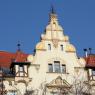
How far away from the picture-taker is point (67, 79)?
255 ft

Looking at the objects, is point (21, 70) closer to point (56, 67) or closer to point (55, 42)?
point (56, 67)

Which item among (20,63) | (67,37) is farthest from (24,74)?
(67,37)

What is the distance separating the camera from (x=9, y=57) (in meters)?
83.2

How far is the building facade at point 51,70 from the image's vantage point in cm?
7631

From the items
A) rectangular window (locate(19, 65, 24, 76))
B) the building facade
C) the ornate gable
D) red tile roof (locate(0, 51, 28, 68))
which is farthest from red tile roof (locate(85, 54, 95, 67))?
rectangular window (locate(19, 65, 24, 76))

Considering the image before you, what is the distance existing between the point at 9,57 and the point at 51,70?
737 centimetres

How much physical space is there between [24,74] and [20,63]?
51.5 inches

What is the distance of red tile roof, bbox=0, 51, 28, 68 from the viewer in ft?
254

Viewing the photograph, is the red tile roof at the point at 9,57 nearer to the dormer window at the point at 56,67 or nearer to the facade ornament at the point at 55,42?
the dormer window at the point at 56,67

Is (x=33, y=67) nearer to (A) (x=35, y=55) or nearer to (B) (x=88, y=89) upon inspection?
(A) (x=35, y=55)

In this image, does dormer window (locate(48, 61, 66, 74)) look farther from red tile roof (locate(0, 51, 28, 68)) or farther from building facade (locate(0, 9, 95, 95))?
red tile roof (locate(0, 51, 28, 68))

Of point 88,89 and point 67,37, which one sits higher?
point 67,37

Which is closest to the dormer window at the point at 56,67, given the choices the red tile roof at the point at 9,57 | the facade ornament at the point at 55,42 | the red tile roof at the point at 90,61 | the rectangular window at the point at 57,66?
the rectangular window at the point at 57,66

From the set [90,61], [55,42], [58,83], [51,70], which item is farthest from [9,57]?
[90,61]
